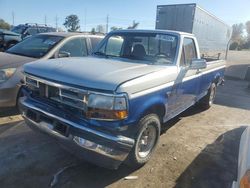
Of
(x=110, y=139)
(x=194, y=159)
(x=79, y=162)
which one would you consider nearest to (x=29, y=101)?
(x=79, y=162)

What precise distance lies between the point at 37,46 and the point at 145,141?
3897mm

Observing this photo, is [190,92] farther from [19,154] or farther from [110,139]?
[19,154]

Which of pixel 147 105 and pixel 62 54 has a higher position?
pixel 62 54

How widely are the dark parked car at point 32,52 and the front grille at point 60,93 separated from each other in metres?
1.48

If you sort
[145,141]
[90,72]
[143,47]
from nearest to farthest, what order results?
[90,72]
[145,141]
[143,47]

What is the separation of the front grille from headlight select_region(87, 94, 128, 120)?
0.32 ft

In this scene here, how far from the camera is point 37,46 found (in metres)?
6.27

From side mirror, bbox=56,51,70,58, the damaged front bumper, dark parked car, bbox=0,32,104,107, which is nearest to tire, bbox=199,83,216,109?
dark parked car, bbox=0,32,104,107

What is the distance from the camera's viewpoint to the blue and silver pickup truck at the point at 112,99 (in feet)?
9.84

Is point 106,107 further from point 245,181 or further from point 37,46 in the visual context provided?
point 37,46

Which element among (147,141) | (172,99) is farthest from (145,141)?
(172,99)

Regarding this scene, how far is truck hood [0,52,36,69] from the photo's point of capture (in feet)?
16.9

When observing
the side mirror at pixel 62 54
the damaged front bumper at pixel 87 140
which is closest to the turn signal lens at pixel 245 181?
the damaged front bumper at pixel 87 140

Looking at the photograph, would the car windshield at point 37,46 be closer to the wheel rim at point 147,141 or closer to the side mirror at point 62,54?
the side mirror at point 62,54
